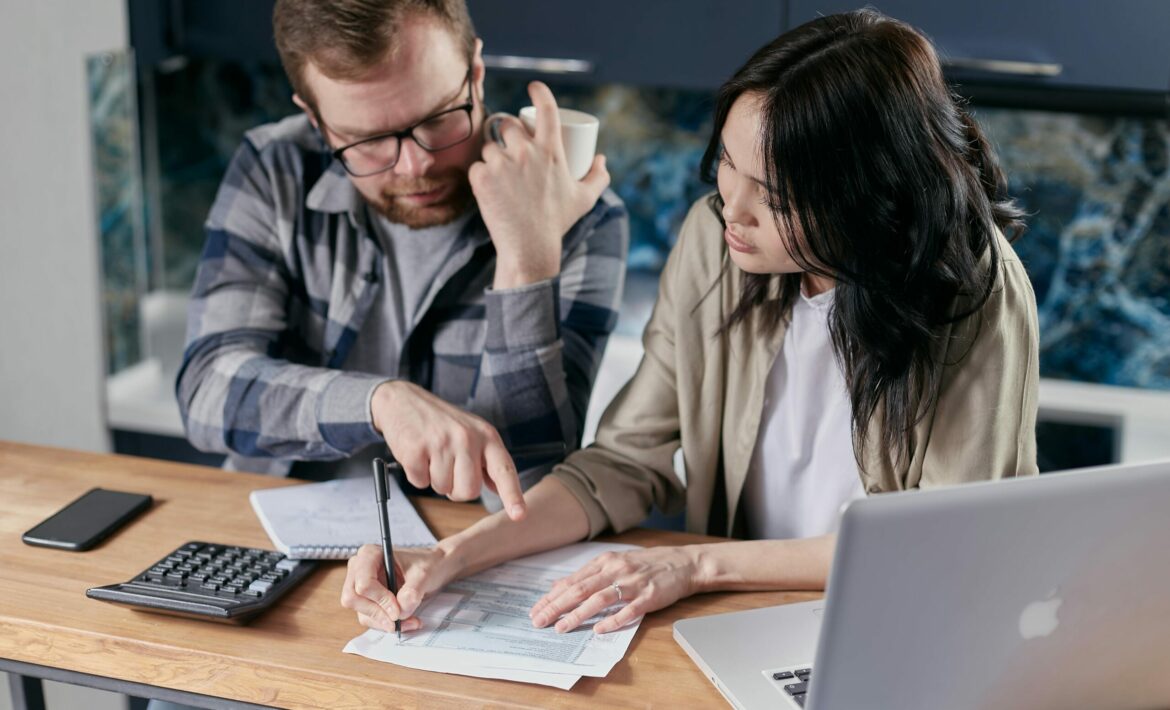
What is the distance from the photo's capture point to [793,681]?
1.03 meters

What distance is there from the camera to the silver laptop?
2.67 ft

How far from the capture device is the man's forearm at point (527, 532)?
47.6 inches

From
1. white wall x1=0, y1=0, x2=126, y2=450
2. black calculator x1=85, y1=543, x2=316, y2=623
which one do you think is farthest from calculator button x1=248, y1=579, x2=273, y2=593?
white wall x1=0, y1=0, x2=126, y2=450

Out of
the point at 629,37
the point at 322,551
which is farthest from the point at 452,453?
the point at 629,37

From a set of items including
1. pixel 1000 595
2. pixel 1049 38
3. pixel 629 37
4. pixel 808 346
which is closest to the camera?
pixel 1000 595

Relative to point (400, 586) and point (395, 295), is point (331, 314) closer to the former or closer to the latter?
point (395, 295)

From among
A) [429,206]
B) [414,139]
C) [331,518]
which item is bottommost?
[331,518]

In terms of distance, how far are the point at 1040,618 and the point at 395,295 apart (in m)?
1.02

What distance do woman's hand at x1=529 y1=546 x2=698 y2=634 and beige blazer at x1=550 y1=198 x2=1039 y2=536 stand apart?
13 cm

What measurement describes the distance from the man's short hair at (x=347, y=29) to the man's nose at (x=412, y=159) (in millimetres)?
107

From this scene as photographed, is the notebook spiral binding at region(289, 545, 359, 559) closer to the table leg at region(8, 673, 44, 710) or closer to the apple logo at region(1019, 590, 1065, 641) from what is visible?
the table leg at region(8, 673, 44, 710)

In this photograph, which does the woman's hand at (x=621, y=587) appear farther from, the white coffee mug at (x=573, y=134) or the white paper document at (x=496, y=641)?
the white coffee mug at (x=573, y=134)

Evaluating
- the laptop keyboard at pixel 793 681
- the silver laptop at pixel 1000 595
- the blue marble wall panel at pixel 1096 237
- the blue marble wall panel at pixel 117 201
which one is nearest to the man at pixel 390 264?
the laptop keyboard at pixel 793 681

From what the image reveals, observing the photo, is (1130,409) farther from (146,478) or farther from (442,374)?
(146,478)
